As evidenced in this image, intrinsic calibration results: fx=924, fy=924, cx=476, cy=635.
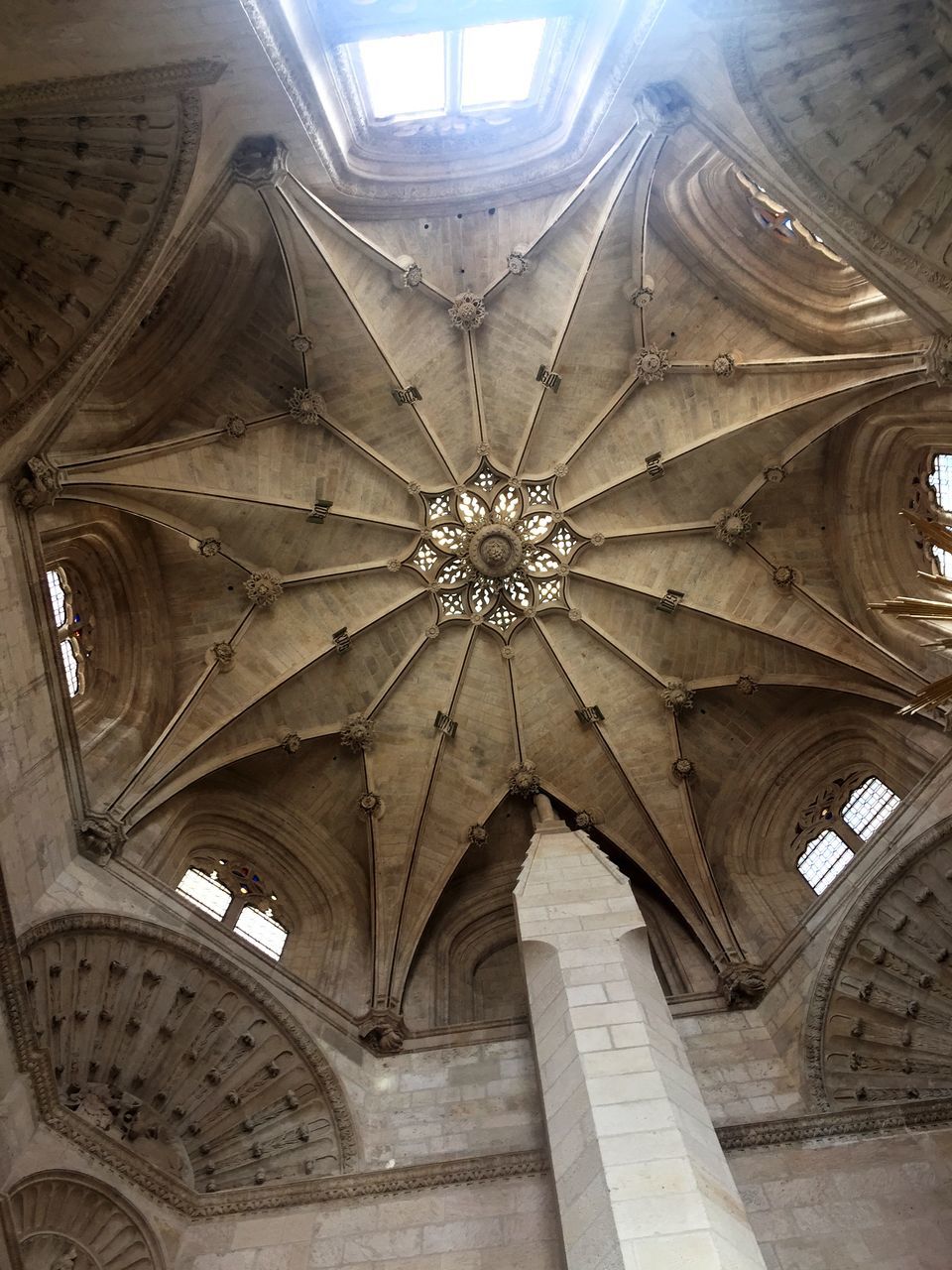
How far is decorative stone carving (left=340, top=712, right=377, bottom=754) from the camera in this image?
14953 millimetres

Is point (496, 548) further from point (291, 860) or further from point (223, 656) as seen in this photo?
point (291, 860)

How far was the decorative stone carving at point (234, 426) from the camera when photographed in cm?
1405

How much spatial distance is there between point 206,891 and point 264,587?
15.7 feet

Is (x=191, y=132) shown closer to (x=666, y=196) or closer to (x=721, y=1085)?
(x=666, y=196)

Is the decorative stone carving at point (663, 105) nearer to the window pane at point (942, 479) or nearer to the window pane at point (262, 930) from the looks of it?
the window pane at point (942, 479)

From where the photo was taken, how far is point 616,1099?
7188 mm

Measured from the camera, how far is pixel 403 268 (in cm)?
1394

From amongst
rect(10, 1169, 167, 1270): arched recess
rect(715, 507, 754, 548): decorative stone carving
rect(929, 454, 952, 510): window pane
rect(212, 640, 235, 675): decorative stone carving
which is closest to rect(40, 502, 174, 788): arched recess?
rect(212, 640, 235, 675): decorative stone carving

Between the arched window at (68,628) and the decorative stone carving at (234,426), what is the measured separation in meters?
3.24

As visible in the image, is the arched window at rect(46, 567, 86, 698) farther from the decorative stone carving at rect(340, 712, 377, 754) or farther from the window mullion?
the window mullion

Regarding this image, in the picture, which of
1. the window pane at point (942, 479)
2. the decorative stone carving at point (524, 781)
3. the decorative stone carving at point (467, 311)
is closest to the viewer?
the window pane at point (942, 479)

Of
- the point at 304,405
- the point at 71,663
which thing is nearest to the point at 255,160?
the point at 304,405

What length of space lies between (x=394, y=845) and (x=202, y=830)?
2.92m

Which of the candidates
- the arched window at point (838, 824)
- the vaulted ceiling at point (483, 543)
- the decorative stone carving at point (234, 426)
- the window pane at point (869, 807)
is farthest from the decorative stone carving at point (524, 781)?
the decorative stone carving at point (234, 426)
